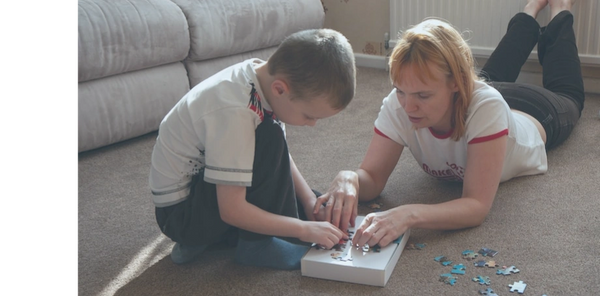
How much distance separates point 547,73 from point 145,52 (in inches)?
58.9

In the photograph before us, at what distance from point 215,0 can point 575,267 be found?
5.84 ft

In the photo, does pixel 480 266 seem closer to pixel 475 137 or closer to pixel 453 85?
pixel 475 137

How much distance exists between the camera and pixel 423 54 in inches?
54.4

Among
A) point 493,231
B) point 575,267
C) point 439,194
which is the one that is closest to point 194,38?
point 439,194

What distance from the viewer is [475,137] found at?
4.73 ft

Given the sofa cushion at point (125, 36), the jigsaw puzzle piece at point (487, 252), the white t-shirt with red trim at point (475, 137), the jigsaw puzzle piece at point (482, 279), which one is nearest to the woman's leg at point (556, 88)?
the white t-shirt with red trim at point (475, 137)

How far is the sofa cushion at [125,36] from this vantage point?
6.87 ft

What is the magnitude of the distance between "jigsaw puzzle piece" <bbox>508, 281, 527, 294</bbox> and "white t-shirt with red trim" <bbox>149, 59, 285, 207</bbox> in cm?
56

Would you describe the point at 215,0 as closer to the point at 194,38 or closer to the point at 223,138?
the point at 194,38

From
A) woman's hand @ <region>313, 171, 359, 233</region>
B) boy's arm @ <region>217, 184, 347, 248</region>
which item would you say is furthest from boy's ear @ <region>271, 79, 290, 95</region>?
woman's hand @ <region>313, 171, 359, 233</region>

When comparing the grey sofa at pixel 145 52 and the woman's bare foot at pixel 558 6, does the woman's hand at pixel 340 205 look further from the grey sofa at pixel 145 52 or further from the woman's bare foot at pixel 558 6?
the woman's bare foot at pixel 558 6

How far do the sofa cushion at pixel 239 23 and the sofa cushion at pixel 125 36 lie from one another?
6 cm

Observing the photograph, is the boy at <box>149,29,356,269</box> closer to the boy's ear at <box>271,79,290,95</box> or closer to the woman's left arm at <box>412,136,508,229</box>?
the boy's ear at <box>271,79,290,95</box>

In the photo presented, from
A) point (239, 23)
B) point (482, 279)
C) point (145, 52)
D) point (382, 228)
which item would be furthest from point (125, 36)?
point (482, 279)
